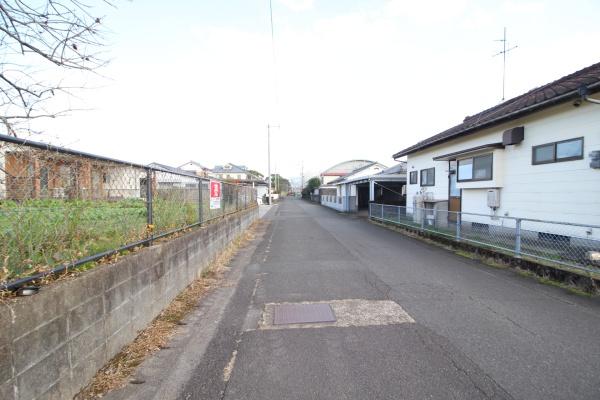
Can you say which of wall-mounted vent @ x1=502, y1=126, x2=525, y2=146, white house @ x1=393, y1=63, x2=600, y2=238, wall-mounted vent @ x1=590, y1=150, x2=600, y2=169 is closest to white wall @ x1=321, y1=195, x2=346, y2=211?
white house @ x1=393, y1=63, x2=600, y2=238

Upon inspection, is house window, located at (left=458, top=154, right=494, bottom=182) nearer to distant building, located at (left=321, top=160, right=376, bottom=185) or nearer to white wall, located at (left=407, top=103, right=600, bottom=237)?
white wall, located at (left=407, top=103, right=600, bottom=237)

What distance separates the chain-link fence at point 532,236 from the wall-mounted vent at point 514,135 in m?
2.37

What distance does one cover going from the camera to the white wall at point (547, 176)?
25.1ft

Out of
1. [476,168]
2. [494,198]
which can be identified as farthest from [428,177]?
[494,198]

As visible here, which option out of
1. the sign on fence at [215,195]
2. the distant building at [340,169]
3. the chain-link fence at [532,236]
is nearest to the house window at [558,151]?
the chain-link fence at [532,236]

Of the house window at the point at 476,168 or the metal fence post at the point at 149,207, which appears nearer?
the metal fence post at the point at 149,207

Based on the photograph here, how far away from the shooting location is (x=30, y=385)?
2.17 meters

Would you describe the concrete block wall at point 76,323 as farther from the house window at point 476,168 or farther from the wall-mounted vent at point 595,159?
the house window at point 476,168

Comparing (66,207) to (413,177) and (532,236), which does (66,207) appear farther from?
(413,177)

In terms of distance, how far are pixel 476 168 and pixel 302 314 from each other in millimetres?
9773

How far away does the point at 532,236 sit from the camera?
27.8ft

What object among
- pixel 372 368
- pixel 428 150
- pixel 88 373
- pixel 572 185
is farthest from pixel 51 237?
pixel 428 150

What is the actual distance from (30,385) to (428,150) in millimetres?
16783

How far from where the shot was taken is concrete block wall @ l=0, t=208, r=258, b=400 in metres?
2.08
